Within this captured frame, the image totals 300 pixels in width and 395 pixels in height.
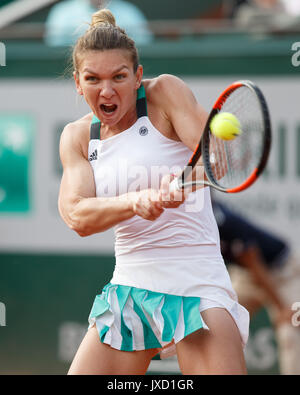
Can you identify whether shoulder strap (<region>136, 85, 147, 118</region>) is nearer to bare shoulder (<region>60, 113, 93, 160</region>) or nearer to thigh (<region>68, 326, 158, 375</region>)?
bare shoulder (<region>60, 113, 93, 160</region>)

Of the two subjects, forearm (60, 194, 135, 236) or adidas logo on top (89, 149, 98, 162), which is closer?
forearm (60, 194, 135, 236)

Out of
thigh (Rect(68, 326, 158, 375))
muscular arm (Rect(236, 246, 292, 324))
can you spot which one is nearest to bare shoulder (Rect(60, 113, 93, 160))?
thigh (Rect(68, 326, 158, 375))

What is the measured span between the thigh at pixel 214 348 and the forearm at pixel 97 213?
0.45m

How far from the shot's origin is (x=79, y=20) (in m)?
5.09

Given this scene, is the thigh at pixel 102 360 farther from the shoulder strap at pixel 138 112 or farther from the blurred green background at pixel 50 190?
the blurred green background at pixel 50 190

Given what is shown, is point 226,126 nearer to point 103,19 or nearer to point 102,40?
point 102,40

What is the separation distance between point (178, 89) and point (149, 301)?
29.8 inches

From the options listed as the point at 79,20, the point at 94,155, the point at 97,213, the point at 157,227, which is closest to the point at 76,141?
the point at 94,155

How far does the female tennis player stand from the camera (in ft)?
8.62

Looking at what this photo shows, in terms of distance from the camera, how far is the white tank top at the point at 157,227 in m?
2.70

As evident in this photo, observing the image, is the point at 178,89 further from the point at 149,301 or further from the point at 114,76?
the point at 149,301

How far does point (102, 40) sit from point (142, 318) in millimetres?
979

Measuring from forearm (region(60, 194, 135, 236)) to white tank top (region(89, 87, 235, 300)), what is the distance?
111mm
